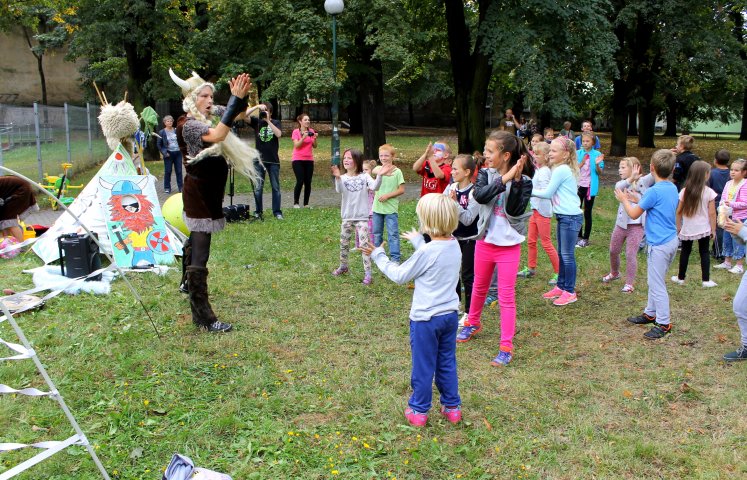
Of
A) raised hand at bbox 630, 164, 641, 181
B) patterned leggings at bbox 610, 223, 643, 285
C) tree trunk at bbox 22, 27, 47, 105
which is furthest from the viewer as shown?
tree trunk at bbox 22, 27, 47, 105

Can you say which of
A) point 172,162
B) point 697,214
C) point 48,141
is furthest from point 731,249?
point 48,141

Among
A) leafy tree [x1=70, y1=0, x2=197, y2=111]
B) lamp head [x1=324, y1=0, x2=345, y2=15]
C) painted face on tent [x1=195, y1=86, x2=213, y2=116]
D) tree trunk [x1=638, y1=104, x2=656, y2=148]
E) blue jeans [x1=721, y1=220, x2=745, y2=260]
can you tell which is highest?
leafy tree [x1=70, y1=0, x2=197, y2=111]

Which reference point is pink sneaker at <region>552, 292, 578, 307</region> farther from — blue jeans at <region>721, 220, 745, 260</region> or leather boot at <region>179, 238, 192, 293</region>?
leather boot at <region>179, 238, 192, 293</region>

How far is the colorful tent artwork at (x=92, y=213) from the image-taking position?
26.9 feet

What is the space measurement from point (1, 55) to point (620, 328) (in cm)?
4068

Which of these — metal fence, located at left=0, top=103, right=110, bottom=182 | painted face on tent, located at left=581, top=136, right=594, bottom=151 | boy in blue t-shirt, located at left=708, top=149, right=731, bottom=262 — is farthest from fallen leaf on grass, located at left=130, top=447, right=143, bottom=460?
metal fence, located at left=0, top=103, right=110, bottom=182

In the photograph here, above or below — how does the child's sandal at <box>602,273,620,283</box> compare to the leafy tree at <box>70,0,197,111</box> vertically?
below

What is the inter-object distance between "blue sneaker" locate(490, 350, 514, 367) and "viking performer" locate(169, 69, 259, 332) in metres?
2.54

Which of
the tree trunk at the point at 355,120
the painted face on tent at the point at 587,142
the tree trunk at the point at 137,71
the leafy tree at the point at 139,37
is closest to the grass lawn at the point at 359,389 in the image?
the painted face on tent at the point at 587,142

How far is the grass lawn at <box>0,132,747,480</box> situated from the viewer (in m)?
3.85

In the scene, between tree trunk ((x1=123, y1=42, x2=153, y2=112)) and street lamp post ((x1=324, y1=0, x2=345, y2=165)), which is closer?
street lamp post ((x1=324, y1=0, x2=345, y2=165))

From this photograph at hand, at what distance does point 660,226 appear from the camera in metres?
5.90

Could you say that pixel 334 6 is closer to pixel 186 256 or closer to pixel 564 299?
pixel 186 256

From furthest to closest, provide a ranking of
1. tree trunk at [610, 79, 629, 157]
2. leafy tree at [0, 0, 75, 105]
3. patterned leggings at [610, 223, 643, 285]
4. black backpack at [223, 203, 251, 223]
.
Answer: leafy tree at [0, 0, 75, 105] < tree trunk at [610, 79, 629, 157] < black backpack at [223, 203, 251, 223] < patterned leggings at [610, 223, 643, 285]
